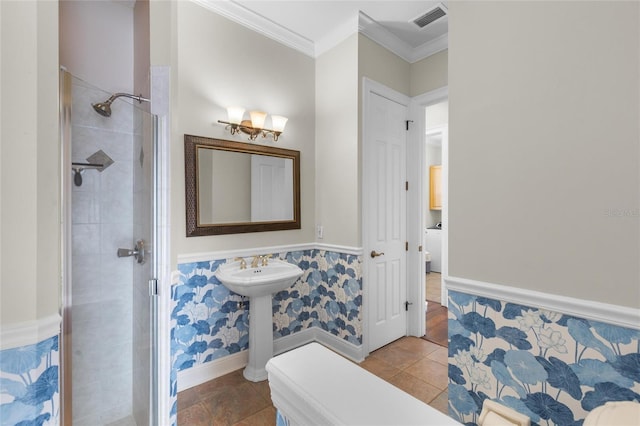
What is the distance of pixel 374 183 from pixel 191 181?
1544 mm

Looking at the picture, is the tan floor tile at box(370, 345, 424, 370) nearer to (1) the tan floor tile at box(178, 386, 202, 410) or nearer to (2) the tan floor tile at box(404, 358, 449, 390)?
(2) the tan floor tile at box(404, 358, 449, 390)

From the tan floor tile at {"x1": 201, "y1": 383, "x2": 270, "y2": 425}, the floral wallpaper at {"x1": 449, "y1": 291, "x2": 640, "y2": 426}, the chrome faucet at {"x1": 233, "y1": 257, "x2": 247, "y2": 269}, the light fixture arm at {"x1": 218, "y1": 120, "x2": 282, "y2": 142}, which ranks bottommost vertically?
the tan floor tile at {"x1": 201, "y1": 383, "x2": 270, "y2": 425}

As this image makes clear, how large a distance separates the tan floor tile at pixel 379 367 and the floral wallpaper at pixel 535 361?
3.31 feet

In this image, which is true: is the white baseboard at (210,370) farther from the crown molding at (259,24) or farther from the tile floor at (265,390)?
the crown molding at (259,24)

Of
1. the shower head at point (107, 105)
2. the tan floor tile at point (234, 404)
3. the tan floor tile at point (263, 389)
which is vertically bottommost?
the tan floor tile at point (234, 404)

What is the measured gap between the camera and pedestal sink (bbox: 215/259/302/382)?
2.09 m

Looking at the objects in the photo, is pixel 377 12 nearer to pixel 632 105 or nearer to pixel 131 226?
pixel 632 105

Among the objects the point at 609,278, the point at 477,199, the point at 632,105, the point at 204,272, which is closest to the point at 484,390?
the point at 609,278

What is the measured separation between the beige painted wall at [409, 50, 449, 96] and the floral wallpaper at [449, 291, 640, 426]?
2.21 metres

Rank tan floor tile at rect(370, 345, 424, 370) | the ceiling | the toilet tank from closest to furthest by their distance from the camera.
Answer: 1. the ceiling
2. tan floor tile at rect(370, 345, 424, 370)
3. the toilet tank

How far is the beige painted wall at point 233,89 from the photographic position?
2057 mm

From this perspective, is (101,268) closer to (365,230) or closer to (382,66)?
(365,230)

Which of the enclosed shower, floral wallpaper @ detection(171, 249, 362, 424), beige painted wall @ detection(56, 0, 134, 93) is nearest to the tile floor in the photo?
floral wallpaper @ detection(171, 249, 362, 424)

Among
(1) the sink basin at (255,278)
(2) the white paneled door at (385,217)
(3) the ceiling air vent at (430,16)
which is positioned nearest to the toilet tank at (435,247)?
(2) the white paneled door at (385,217)
